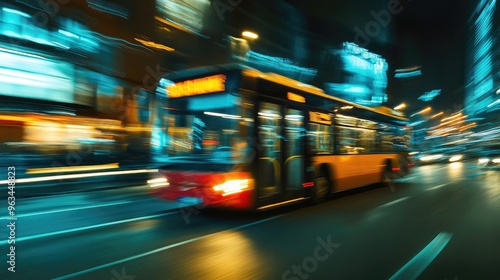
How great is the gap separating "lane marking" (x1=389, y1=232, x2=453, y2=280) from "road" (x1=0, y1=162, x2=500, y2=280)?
0.02 m

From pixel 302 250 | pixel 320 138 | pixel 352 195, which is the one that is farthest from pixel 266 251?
pixel 352 195

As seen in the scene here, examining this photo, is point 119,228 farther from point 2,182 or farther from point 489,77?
point 489,77

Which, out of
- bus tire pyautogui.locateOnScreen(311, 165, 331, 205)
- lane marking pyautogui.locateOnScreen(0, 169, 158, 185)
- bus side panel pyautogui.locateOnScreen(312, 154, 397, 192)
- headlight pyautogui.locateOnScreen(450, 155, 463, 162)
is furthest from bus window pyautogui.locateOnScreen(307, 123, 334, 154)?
headlight pyautogui.locateOnScreen(450, 155, 463, 162)

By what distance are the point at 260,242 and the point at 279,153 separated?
2.61 meters

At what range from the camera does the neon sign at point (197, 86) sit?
7.66 metres

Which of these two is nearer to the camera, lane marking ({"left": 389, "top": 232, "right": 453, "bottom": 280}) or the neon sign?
lane marking ({"left": 389, "top": 232, "right": 453, "bottom": 280})

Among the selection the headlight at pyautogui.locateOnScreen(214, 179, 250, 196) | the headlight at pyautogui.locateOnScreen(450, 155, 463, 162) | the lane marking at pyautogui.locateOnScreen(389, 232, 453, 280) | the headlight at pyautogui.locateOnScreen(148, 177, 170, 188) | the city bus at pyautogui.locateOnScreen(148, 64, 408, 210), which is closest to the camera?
the lane marking at pyautogui.locateOnScreen(389, 232, 453, 280)

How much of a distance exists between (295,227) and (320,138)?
124 inches

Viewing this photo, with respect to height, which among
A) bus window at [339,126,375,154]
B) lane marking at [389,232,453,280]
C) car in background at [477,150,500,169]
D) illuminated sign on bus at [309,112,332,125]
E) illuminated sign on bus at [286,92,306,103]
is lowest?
lane marking at [389,232,453,280]

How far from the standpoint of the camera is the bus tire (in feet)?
32.0

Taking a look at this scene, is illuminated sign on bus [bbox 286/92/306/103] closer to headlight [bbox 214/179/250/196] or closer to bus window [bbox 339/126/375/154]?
bus window [bbox 339/126/375/154]

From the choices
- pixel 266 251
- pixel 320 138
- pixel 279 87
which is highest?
pixel 279 87

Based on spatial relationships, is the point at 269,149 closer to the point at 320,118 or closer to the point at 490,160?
the point at 320,118

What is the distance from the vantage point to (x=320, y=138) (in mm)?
9867
